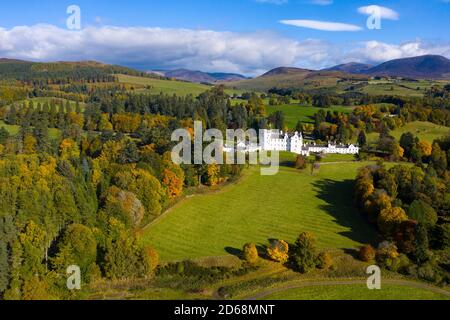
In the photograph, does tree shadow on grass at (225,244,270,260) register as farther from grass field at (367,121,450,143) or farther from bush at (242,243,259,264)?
grass field at (367,121,450,143)

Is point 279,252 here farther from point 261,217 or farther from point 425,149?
point 425,149

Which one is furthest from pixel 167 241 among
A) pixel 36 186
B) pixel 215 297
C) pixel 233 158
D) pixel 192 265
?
pixel 233 158

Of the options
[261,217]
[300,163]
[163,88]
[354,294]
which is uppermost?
[163,88]

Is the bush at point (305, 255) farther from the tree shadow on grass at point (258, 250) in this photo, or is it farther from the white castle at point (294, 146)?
the white castle at point (294, 146)

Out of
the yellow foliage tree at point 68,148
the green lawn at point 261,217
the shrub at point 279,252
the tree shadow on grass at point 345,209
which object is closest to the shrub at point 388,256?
the green lawn at point 261,217

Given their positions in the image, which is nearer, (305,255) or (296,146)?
(305,255)

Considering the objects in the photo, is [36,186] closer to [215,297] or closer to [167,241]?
[167,241]

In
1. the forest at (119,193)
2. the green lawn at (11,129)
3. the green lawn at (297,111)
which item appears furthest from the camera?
the green lawn at (297,111)

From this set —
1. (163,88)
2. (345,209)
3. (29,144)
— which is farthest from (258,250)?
(163,88)
